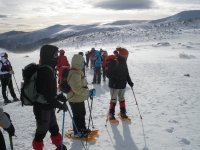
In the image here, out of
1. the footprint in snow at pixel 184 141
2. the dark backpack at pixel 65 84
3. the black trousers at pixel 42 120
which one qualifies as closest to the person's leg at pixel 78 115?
the dark backpack at pixel 65 84

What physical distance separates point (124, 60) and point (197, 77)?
431 inches

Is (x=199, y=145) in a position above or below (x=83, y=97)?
below

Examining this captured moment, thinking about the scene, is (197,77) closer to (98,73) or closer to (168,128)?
(98,73)

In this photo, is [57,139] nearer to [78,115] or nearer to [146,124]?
[78,115]

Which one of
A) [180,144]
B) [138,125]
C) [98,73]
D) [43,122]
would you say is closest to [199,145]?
[180,144]

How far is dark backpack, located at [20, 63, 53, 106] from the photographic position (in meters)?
5.45

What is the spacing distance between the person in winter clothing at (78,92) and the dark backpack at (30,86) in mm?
1574

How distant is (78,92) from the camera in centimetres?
711

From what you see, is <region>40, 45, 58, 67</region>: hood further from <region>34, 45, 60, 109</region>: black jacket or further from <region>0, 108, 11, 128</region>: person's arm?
<region>0, 108, 11, 128</region>: person's arm

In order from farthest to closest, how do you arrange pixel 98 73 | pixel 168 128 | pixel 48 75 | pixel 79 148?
1. pixel 98 73
2. pixel 168 128
3. pixel 79 148
4. pixel 48 75

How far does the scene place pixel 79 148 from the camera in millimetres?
7023

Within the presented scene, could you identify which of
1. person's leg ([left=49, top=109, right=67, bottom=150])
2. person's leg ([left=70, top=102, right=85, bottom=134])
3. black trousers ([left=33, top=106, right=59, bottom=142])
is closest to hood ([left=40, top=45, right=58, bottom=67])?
black trousers ([left=33, top=106, right=59, bottom=142])

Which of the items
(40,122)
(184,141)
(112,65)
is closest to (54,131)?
(40,122)


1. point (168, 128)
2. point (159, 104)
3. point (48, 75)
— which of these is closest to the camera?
point (48, 75)
